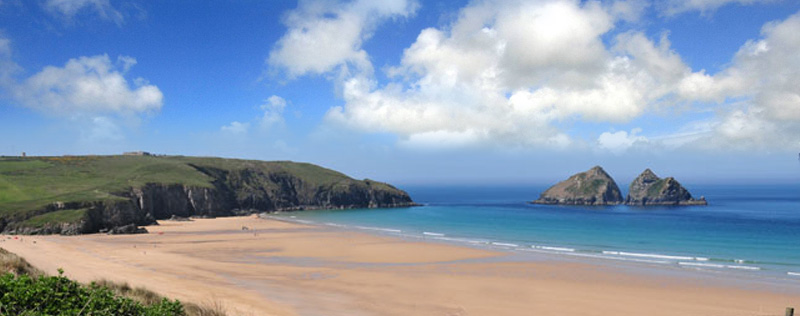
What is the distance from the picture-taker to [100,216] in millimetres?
68562

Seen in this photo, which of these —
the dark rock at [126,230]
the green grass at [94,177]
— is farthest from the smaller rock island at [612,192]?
the dark rock at [126,230]

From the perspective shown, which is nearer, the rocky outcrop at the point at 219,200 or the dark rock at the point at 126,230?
the dark rock at the point at 126,230

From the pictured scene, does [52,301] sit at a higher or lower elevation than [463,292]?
higher

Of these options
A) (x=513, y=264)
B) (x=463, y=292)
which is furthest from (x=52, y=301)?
(x=513, y=264)

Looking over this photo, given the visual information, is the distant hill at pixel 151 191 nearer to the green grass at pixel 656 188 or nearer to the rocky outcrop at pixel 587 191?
the rocky outcrop at pixel 587 191

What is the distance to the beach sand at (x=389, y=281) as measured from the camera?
2672 centimetres

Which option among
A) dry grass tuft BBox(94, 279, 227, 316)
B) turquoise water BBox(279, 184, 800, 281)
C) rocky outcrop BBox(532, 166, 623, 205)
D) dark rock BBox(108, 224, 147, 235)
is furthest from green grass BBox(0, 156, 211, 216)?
rocky outcrop BBox(532, 166, 623, 205)

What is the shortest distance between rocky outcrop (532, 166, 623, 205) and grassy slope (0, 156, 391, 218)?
55.9m

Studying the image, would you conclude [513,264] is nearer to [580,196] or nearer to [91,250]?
[91,250]

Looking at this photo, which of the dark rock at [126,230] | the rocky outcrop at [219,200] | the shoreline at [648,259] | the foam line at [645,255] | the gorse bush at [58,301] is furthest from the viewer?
the rocky outcrop at [219,200]

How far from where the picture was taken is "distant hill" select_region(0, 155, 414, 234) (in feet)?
216

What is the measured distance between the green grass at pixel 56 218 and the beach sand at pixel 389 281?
8.69m

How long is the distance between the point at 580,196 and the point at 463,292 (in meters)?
127

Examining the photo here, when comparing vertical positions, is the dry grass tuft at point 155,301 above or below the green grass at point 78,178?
below
